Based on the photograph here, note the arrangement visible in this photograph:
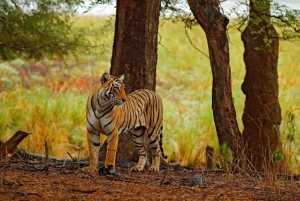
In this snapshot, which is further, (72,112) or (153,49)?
(72,112)

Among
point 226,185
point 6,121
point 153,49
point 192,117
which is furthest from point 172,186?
point 192,117

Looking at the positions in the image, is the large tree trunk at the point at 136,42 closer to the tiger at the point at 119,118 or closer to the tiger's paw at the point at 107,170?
the tiger at the point at 119,118

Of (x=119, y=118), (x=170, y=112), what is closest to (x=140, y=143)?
(x=119, y=118)

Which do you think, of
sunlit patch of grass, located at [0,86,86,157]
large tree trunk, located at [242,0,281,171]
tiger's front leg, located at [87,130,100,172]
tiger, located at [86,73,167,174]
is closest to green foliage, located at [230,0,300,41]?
large tree trunk, located at [242,0,281,171]

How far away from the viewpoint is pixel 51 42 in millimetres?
10023

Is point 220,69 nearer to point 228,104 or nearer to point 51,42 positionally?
point 228,104

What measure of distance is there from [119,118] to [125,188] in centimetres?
157

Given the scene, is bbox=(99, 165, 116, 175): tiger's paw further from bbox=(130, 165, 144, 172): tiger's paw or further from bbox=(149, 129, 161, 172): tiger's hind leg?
bbox=(149, 129, 161, 172): tiger's hind leg

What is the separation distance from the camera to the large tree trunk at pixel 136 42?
25.9 ft

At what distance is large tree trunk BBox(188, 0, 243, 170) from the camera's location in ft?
21.7

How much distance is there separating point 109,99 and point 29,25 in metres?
3.71

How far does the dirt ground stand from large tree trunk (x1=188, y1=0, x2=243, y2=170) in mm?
676

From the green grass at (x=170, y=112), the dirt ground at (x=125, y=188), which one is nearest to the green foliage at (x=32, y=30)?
the green grass at (x=170, y=112)

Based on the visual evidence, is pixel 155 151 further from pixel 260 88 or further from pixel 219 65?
pixel 260 88
